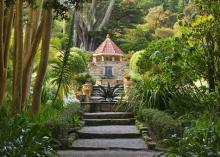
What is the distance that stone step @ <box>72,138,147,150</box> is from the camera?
7426 millimetres

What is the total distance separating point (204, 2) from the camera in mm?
8477

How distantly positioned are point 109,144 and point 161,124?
108 centimetres

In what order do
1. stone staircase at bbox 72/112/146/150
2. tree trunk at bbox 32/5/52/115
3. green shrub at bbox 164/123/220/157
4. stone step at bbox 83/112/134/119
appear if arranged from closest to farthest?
1. green shrub at bbox 164/123/220/157
2. tree trunk at bbox 32/5/52/115
3. stone staircase at bbox 72/112/146/150
4. stone step at bbox 83/112/134/119

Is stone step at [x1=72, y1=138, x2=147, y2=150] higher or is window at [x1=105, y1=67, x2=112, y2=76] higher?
window at [x1=105, y1=67, x2=112, y2=76]

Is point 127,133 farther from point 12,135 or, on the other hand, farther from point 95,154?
point 12,135

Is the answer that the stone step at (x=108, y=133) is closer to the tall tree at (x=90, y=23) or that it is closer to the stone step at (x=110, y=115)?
the stone step at (x=110, y=115)

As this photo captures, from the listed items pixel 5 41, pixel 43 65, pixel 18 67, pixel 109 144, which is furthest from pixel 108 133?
pixel 5 41

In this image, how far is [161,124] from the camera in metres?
7.47

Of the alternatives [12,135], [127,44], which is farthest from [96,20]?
[12,135]

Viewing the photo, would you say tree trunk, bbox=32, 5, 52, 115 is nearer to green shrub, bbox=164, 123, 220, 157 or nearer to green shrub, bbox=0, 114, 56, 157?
green shrub, bbox=0, 114, 56, 157

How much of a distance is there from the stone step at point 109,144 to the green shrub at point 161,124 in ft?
1.21

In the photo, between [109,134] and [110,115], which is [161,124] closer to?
[109,134]

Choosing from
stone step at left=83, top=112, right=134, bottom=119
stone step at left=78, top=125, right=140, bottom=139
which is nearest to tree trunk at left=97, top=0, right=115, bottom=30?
stone step at left=83, top=112, right=134, bottom=119

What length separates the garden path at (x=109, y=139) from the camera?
274 inches
